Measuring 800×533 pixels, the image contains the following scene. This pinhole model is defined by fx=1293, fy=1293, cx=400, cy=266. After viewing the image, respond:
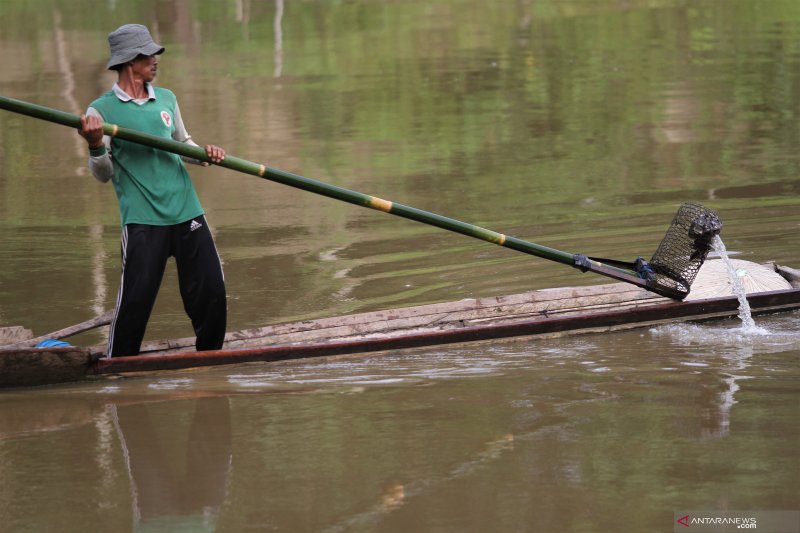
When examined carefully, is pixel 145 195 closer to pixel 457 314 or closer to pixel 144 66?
pixel 144 66

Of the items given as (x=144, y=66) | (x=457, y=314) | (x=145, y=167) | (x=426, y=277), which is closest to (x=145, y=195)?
(x=145, y=167)

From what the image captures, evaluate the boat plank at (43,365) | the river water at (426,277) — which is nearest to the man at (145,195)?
the boat plank at (43,365)

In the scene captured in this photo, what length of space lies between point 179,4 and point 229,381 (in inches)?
738

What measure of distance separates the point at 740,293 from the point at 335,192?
218 cm

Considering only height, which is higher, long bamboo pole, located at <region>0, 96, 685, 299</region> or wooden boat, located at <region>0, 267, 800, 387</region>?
long bamboo pole, located at <region>0, 96, 685, 299</region>

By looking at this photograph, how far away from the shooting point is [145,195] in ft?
17.9

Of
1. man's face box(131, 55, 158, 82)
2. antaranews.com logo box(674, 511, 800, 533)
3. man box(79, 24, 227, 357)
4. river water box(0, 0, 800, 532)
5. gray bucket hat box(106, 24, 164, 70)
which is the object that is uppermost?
gray bucket hat box(106, 24, 164, 70)

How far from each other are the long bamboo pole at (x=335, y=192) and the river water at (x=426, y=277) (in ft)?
1.21

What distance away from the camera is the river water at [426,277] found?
444 cm

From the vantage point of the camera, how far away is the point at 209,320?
5.77m

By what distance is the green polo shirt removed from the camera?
5402 millimetres

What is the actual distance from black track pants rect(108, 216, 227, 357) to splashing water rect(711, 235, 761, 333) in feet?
8.17

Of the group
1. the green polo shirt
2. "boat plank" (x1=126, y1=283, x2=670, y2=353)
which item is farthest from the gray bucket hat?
"boat plank" (x1=126, y1=283, x2=670, y2=353)

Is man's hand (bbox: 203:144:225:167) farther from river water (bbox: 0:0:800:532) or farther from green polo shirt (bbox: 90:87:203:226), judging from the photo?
river water (bbox: 0:0:800:532)
